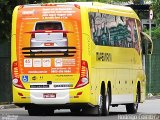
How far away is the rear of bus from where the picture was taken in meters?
23.6

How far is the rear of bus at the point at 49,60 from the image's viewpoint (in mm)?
23562

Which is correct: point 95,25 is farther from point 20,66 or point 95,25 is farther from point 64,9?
point 20,66

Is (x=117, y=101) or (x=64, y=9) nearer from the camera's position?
(x=64, y=9)

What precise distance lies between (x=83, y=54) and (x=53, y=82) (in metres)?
1.28

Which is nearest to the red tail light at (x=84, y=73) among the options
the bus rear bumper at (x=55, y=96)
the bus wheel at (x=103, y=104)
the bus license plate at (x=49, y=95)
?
the bus rear bumper at (x=55, y=96)

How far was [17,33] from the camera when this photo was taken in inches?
942

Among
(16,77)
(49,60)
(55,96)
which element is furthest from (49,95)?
(16,77)

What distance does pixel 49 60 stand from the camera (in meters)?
23.8

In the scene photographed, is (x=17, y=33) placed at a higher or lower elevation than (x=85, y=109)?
higher

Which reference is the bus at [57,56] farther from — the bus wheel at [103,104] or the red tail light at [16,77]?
the bus wheel at [103,104]

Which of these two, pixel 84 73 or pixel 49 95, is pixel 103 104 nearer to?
pixel 84 73

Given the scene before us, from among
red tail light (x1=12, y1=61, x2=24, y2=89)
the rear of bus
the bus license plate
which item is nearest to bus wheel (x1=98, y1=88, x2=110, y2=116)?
the rear of bus

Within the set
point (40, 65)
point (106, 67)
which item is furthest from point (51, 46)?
point (106, 67)

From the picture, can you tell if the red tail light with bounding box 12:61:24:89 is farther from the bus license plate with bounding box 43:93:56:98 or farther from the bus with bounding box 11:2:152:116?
the bus license plate with bounding box 43:93:56:98
